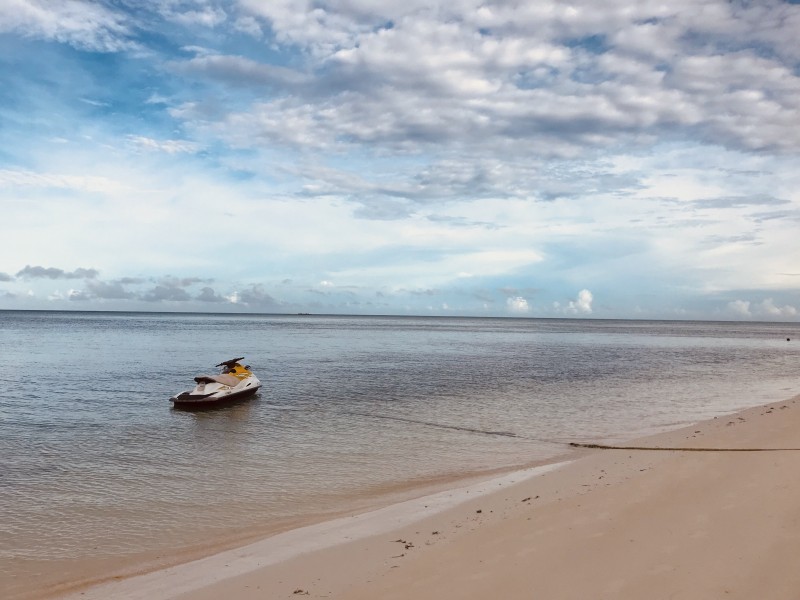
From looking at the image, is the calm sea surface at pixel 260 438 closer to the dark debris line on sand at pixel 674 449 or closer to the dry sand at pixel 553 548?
the dark debris line on sand at pixel 674 449

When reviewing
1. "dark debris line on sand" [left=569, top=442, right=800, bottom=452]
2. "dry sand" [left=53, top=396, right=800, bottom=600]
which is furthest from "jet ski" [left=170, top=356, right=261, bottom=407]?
"dry sand" [left=53, top=396, right=800, bottom=600]

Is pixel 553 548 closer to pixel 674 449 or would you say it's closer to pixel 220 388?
pixel 674 449

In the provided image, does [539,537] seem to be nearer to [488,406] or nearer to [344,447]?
[344,447]

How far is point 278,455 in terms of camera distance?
65.5 ft

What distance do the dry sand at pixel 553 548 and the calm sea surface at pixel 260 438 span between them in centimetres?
197

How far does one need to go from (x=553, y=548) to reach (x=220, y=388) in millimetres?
27166

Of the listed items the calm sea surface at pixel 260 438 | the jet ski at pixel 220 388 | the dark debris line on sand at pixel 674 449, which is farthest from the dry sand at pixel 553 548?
the jet ski at pixel 220 388

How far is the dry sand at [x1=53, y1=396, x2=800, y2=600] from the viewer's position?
7699 mm

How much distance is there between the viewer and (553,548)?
9.10 meters

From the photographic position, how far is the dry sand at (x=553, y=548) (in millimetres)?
7699

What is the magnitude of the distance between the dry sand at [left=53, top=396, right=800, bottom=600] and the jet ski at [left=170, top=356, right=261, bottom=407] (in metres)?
20.5

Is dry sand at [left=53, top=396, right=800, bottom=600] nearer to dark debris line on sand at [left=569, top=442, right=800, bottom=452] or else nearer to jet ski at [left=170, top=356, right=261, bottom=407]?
dark debris line on sand at [left=569, top=442, right=800, bottom=452]

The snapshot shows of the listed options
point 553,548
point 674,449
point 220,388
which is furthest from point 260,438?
point 553,548

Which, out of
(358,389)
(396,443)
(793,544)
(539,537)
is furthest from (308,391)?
(793,544)
